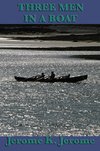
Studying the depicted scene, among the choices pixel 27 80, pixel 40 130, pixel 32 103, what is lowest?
pixel 27 80

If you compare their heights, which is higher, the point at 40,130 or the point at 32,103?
the point at 40,130

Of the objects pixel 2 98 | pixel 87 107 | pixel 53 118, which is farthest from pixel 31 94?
pixel 53 118

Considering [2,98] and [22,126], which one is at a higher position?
[22,126]

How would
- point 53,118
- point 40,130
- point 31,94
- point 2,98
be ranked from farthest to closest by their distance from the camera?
1. point 31,94
2. point 2,98
3. point 53,118
4. point 40,130

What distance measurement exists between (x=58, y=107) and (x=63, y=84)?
26916 millimetres

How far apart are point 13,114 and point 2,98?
49.7ft

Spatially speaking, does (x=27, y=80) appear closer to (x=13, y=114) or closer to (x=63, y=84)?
(x=63, y=84)

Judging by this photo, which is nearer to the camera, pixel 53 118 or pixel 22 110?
pixel 53 118

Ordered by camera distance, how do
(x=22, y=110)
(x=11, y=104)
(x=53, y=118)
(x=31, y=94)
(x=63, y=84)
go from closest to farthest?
(x=53, y=118), (x=22, y=110), (x=11, y=104), (x=31, y=94), (x=63, y=84)

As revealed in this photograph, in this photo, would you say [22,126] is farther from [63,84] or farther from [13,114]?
[63,84]

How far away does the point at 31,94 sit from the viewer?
2904 inches

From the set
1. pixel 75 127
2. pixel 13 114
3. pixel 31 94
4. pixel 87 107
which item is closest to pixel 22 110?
pixel 13 114

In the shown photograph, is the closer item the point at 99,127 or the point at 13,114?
the point at 99,127

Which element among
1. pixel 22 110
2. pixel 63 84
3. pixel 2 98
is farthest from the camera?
pixel 63 84
